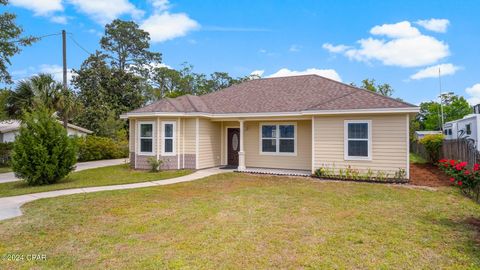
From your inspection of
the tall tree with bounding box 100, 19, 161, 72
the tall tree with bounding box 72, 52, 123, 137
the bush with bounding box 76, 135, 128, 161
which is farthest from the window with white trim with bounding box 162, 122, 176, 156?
the tall tree with bounding box 100, 19, 161, 72

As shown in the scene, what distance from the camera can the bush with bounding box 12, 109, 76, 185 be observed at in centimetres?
1010

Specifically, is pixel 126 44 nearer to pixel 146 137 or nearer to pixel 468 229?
pixel 146 137

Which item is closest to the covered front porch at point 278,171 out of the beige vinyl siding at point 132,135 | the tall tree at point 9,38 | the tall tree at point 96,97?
the beige vinyl siding at point 132,135

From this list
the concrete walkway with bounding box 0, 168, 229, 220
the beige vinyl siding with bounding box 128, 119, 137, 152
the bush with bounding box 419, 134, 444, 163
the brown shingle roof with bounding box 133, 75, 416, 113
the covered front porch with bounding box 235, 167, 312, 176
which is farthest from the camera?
the bush with bounding box 419, 134, 444, 163

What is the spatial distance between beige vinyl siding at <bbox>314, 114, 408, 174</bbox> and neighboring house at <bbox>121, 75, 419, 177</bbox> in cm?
3

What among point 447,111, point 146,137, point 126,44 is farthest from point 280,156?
point 447,111

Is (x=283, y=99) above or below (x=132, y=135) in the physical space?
above

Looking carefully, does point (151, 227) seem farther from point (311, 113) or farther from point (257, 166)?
point (257, 166)

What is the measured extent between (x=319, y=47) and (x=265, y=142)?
10.6m

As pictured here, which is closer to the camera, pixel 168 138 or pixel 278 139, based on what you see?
pixel 168 138

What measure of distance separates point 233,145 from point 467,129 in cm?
1248

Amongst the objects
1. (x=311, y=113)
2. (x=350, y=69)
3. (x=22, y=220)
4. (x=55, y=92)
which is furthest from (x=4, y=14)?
(x=350, y=69)

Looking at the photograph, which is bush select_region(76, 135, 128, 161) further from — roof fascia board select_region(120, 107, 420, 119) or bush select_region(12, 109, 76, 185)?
bush select_region(12, 109, 76, 185)

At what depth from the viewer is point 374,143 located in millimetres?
11055
